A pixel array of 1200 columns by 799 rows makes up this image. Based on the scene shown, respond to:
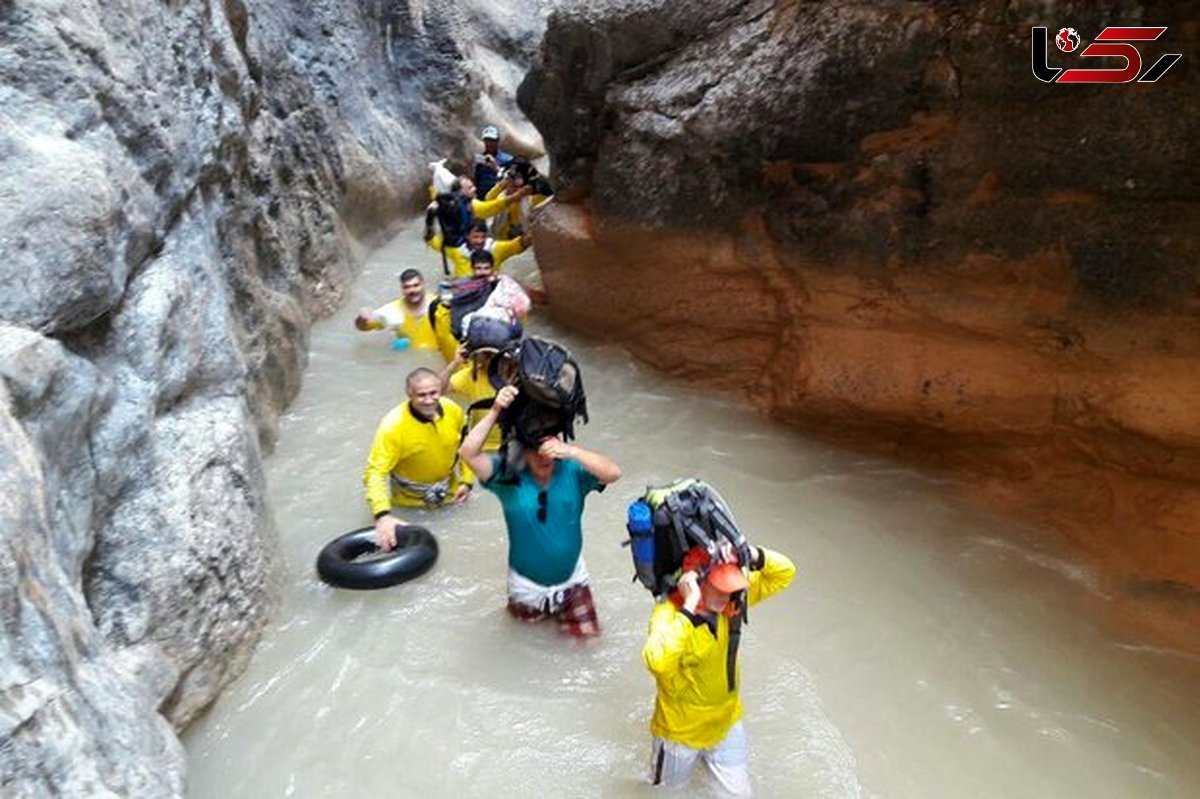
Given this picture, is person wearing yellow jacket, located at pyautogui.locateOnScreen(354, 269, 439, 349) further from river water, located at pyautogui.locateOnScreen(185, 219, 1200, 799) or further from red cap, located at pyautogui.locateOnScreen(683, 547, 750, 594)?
red cap, located at pyautogui.locateOnScreen(683, 547, 750, 594)

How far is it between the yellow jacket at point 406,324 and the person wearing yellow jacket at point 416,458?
7.69 ft

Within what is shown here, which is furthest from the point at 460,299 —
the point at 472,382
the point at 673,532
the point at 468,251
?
the point at 673,532

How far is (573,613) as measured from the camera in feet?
16.7

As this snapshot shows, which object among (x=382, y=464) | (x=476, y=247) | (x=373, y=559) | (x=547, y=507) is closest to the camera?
(x=547, y=507)

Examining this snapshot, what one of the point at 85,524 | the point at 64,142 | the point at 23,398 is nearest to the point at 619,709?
the point at 85,524

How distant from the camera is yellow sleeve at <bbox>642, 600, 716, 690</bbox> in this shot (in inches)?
142

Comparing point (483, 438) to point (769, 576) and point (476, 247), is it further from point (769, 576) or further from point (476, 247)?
point (476, 247)

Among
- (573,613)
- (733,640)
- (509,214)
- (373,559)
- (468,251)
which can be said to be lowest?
(573,613)

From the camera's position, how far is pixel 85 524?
4.06 metres

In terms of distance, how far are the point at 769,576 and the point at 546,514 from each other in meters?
1.26

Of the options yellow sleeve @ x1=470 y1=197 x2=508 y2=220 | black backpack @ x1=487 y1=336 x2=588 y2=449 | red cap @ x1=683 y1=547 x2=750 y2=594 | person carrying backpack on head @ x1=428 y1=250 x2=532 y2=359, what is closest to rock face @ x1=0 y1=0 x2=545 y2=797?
person carrying backpack on head @ x1=428 y1=250 x2=532 y2=359

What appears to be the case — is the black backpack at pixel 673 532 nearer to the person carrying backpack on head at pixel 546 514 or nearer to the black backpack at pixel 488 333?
the person carrying backpack on head at pixel 546 514

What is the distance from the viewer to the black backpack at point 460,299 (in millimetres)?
7926

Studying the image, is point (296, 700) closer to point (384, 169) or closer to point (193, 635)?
point (193, 635)
